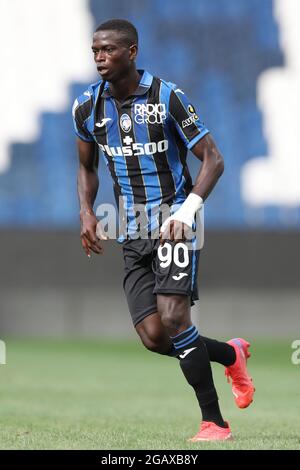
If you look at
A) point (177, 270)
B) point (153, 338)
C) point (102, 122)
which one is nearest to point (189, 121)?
point (102, 122)

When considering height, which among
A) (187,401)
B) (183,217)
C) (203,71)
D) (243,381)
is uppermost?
(203,71)

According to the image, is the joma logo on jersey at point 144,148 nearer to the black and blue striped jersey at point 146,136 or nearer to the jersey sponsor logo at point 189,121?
the black and blue striped jersey at point 146,136

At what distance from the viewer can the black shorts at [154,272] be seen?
6.58 meters

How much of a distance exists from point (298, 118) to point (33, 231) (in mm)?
5403

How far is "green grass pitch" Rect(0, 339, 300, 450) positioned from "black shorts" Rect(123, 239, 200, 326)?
784 mm

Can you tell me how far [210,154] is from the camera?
261 inches

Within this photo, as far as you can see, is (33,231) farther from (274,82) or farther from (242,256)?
(274,82)

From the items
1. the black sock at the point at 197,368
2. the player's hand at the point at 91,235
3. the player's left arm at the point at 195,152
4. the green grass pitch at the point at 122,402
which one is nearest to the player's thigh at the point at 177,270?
the player's left arm at the point at 195,152

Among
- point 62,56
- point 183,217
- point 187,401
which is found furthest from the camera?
point 62,56

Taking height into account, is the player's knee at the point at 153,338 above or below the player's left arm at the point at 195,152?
below

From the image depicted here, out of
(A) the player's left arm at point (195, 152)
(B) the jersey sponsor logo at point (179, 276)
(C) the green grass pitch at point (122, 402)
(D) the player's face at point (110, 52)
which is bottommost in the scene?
(C) the green grass pitch at point (122, 402)

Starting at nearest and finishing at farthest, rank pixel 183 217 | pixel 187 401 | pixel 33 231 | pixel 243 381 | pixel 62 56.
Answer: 1. pixel 183 217
2. pixel 243 381
3. pixel 187 401
4. pixel 33 231
5. pixel 62 56

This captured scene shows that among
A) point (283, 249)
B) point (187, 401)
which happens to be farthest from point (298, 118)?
point (187, 401)

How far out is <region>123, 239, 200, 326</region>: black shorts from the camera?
6.58 metres
